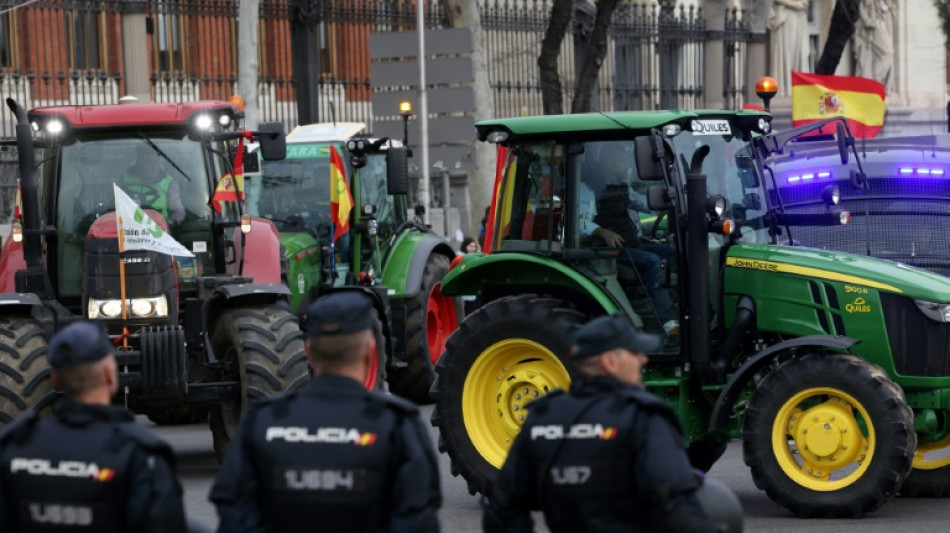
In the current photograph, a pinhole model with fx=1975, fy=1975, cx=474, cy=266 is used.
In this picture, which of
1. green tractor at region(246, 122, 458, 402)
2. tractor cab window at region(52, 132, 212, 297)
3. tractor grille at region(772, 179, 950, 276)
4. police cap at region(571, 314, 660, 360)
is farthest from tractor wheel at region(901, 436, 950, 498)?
green tractor at region(246, 122, 458, 402)

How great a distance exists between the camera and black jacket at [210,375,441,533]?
207 inches

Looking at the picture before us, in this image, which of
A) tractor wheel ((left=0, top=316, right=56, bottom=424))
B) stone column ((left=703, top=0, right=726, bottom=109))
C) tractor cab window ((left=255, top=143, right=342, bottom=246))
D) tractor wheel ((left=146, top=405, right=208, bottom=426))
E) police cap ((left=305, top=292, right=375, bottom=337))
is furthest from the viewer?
stone column ((left=703, top=0, right=726, bottom=109))

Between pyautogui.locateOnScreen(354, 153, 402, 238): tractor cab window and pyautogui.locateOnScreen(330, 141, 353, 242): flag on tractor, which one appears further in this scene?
pyautogui.locateOnScreen(354, 153, 402, 238): tractor cab window

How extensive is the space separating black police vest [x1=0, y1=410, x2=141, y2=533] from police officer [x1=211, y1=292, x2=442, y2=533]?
280 millimetres

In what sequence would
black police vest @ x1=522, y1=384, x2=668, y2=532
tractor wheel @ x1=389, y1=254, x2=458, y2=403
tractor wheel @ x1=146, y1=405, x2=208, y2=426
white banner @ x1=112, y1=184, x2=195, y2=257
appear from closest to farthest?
black police vest @ x1=522, y1=384, x2=668, y2=532 < white banner @ x1=112, y1=184, x2=195, y2=257 < tractor wheel @ x1=146, y1=405, x2=208, y2=426 < tractor wheel @ x1=389, y1=254, x2=458, y2=403

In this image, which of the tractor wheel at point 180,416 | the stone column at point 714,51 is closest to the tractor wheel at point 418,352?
the tractor wheel at point 180,416

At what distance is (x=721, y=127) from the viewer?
36.7 ft

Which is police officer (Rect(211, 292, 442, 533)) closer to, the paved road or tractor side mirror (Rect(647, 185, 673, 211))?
the paved road

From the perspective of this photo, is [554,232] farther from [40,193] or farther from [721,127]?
[40,193]

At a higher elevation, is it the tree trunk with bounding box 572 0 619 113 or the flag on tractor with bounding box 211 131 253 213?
the tree trunk with bounding box 572 0 619 113

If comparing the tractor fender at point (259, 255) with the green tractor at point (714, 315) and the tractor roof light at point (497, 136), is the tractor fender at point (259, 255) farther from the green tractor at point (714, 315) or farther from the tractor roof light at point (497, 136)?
the tractor roof light at point (497, 136)

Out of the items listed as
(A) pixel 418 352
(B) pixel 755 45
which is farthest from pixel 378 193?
(B) pixel 755 45

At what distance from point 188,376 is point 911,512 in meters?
4.47

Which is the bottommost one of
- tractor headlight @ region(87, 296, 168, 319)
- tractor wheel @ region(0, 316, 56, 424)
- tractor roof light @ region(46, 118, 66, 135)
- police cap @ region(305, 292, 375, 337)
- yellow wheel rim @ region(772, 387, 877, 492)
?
yellow wheel rim @ region(772, 387, 877, 492)
